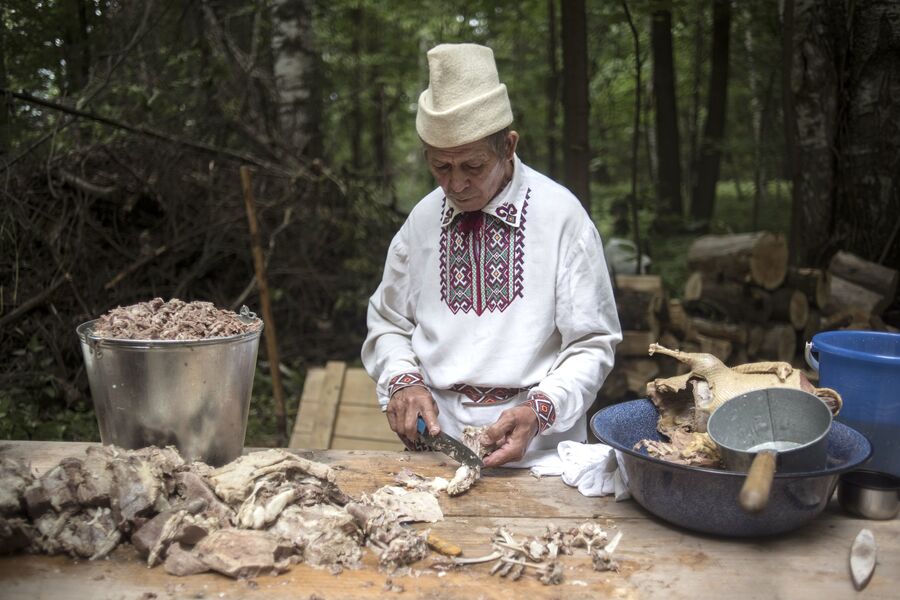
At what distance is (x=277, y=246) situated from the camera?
5957 millimetres

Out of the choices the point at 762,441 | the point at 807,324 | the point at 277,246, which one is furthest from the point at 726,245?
the point at 762,441

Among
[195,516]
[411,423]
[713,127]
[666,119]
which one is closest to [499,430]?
[411,423]

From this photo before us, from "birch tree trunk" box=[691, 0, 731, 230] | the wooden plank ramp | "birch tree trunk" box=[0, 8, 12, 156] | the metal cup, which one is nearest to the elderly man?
the metal cup

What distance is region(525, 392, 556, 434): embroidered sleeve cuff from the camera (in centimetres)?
218

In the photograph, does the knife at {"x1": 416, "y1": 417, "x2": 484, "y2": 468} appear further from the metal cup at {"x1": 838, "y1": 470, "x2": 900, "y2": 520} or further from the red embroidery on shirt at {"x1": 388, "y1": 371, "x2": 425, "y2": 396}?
the metal cup at {"x1": 838, "y1": 470, "x2": 900, "y2": 520}

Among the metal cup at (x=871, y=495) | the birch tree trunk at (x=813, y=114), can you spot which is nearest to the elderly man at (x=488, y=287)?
the metal cup at (x=871, y=495)

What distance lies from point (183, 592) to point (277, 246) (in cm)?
456

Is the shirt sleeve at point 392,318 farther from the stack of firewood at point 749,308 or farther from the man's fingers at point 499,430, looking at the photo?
the stack of firewood at point 749,308

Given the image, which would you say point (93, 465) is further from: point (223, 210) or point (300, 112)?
point (300, 112)

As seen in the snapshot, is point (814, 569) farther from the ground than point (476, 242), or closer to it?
closer to it

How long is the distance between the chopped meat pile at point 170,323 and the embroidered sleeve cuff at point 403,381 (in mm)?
536

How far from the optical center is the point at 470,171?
95.0 inches

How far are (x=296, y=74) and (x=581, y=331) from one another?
504 centimetres

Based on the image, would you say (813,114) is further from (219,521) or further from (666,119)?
(666,119)
